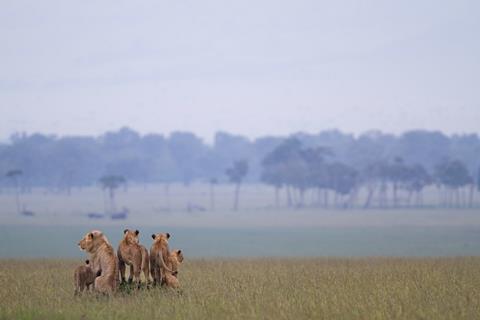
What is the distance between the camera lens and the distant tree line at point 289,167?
105562 mm

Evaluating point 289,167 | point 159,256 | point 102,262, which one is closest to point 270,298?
point 159,256

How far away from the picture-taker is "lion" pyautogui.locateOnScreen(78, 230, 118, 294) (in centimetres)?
1382

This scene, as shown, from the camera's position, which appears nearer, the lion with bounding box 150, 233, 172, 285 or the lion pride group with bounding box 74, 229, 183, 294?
the lion pride group with bounding box 74, 229, 183, 294

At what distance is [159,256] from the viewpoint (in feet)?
46.6

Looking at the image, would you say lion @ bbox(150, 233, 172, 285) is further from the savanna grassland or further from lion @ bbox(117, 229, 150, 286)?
the savanna grassland

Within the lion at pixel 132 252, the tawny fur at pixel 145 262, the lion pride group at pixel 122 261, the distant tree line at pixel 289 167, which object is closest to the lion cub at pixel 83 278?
the lion pride group at pixel 122 261

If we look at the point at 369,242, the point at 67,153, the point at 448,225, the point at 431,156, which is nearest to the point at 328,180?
the point at 448,225

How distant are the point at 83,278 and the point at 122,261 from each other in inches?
36.3

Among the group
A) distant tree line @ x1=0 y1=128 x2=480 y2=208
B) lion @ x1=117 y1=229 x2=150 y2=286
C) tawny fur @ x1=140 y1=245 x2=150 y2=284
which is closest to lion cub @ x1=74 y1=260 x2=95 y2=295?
lion @ x1=117 y1=229 x2=150 y2=286

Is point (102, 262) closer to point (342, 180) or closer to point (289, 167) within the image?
point (342, 180)

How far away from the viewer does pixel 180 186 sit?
547 feet

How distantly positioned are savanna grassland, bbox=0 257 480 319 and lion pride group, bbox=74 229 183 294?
0.83ft

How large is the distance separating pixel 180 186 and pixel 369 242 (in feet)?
356

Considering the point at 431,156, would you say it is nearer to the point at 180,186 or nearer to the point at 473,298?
the point at 180,186
